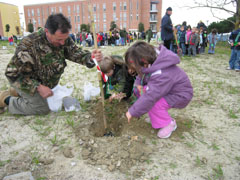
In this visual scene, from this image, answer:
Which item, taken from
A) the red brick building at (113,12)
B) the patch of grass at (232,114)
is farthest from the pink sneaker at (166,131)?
the red brick building at (113,12)

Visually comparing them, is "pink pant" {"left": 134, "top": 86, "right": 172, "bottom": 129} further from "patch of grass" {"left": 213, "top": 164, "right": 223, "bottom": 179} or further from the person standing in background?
the person standing in background

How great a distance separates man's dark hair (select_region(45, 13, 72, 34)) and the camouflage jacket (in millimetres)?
364

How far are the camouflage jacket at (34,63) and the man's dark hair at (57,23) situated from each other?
0.36 m

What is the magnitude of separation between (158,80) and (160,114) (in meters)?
0.48

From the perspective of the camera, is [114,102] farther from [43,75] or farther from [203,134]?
[203,134]

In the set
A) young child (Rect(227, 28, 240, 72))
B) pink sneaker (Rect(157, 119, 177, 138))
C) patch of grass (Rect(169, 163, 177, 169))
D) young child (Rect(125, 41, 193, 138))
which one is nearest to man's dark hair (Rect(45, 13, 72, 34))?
young child (Rect(125, 41, 193, 138))

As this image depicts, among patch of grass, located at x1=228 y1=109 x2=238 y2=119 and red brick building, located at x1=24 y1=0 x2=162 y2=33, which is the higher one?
red brick building, located at x1=24 y1=0 x2=162 y2=33

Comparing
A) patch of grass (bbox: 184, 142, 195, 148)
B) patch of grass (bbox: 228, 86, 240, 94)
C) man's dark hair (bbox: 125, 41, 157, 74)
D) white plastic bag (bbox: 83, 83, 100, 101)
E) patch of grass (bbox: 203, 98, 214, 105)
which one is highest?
man's dark hair (bbox: 125, 41, 157, 74)

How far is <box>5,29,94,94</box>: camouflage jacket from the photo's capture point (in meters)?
2.22

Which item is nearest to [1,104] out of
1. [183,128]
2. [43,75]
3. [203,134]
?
[43,75]

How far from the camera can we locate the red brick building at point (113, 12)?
52.3 metres

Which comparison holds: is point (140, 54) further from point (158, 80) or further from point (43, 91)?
point (43, 91)

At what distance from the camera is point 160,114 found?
79.1 inches

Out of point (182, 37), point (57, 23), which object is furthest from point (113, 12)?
point (57, 23)
